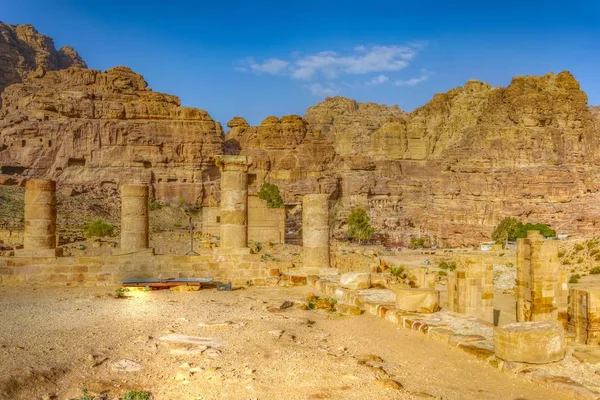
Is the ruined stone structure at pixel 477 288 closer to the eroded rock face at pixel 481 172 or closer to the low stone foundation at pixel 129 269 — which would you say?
the low stone foundation at pixel 129 269

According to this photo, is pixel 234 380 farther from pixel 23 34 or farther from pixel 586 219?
pixel 23 34

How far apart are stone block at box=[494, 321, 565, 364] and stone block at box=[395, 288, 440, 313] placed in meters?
2.63

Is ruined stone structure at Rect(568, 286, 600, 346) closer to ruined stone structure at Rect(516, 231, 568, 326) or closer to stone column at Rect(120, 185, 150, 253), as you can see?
ruined stone structure at Rect(516, 231, 568, 326)

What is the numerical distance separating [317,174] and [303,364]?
3091 inches

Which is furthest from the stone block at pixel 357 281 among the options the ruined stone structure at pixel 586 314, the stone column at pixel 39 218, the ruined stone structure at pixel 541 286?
the stone column at pixel 39 218

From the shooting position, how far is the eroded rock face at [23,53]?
96938 millimetres

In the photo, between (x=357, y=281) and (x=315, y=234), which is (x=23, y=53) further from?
(x=357, y=281)

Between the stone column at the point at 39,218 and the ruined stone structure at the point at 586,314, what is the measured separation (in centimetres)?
1342

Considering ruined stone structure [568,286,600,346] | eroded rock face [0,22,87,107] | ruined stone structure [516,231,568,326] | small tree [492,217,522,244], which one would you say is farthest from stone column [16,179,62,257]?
eroded rock face [0,22,87,107]

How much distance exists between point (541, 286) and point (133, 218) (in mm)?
11922

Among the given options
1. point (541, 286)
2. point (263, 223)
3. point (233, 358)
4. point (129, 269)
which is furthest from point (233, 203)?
point (263, 223)

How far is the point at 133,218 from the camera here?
625 inches

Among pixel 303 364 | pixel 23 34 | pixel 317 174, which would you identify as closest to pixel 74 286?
pixel 303 364

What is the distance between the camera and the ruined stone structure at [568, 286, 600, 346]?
10.8 m
